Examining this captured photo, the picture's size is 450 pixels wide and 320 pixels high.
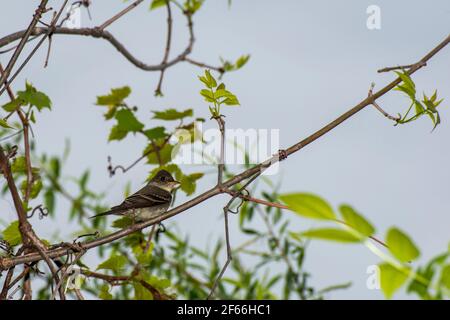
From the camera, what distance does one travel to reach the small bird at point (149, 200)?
3838mm

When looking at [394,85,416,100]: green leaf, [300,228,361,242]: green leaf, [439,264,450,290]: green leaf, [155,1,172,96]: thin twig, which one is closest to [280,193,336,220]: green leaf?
[300,228,361,242]: green leaf

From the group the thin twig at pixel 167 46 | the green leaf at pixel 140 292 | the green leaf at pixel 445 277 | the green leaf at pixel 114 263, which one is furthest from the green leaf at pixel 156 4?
the green leaf at pixel 445 277

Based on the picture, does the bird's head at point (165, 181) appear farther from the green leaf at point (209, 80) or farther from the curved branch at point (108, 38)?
the green leaf at point (209, 80)

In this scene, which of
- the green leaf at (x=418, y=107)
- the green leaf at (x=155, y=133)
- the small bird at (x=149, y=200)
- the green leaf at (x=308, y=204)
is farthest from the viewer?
the small bird at (x=149, y=200)

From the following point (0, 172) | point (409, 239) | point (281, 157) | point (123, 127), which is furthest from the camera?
point (123, 127)

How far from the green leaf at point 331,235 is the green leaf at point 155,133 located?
261 centimetres

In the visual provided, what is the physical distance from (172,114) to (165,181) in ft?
2.38

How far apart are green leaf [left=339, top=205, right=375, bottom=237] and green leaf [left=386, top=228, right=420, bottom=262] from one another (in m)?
0.02

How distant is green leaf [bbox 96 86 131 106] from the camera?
3.42 m
